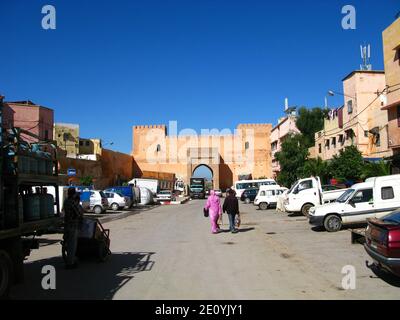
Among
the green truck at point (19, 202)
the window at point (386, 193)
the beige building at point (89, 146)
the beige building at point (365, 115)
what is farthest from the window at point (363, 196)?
the beige building at point (89, 146)

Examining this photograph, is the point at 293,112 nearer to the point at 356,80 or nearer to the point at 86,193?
the point at 356,80

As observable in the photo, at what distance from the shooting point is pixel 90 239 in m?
9.52

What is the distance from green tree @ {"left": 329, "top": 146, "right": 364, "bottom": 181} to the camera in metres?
27.2

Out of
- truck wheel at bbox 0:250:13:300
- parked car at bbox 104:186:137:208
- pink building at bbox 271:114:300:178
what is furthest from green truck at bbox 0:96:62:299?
pink building at bbox 271:114:300:178

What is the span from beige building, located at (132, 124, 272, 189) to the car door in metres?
61.3

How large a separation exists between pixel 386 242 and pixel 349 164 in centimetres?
2167

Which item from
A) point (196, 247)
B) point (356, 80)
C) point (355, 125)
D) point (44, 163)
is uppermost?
point (356, 80)

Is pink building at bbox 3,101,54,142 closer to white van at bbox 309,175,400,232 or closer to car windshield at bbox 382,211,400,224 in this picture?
white van at bbox 309,175,400,232

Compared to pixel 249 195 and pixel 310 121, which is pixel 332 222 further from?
pixel 310 121

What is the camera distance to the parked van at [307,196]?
21.0m

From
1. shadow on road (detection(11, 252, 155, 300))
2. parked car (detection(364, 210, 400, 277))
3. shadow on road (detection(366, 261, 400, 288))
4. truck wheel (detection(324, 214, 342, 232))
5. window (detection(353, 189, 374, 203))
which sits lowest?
shadow on road (detection(366, 261, 400, 288))
